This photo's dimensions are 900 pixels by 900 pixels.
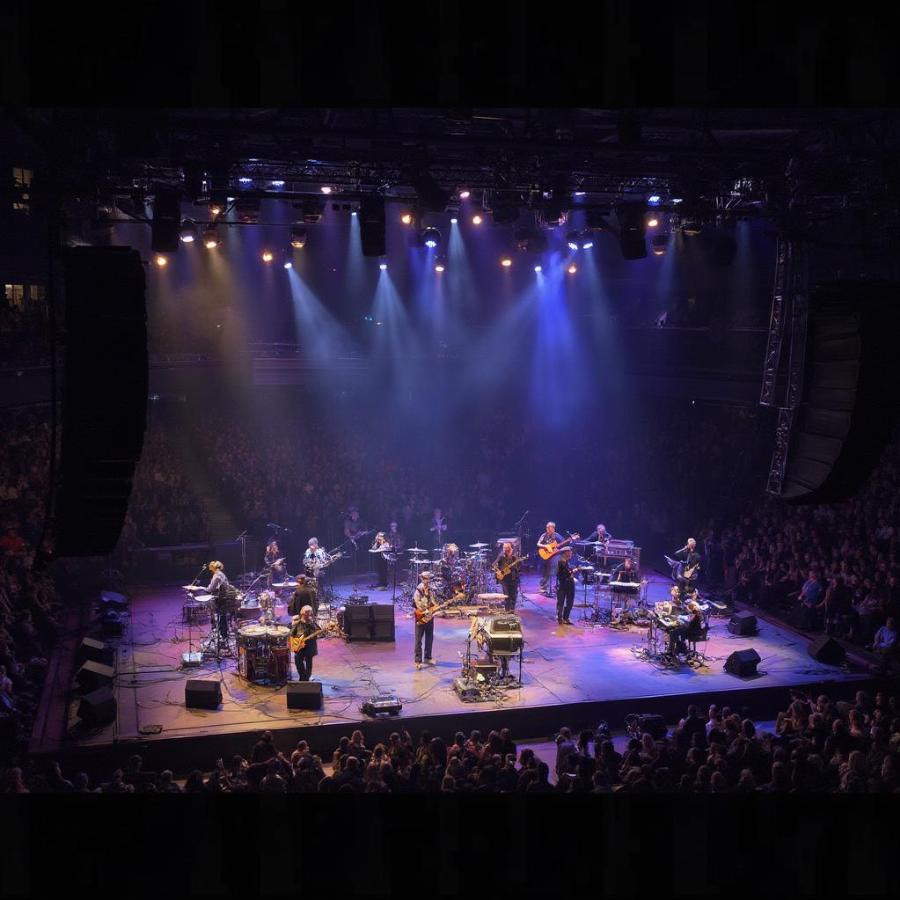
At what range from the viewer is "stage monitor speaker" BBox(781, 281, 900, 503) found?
9164mm

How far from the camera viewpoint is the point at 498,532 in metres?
21.3

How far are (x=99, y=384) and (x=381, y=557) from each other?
11.1 meters

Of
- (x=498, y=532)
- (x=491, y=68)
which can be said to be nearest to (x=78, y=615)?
(x=498, y=532)

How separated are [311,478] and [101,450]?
14.1 meters

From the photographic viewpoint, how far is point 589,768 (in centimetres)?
854

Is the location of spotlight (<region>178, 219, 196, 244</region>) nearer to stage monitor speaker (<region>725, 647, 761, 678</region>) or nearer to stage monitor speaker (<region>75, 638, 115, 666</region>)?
stage monitor speaker (<region>75, 638, 115, 666</region>)

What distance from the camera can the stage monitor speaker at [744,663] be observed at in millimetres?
Result: 13391

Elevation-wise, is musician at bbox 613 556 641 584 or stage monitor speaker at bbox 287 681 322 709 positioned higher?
musician at bbox 613 556 641 584

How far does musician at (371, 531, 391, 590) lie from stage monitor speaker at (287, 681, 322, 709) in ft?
19.2

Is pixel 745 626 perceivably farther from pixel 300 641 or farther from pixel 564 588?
pixel 300 641

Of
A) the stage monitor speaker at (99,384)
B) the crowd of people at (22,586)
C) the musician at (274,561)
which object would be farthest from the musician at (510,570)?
the stage monitor speaker at (99,384)

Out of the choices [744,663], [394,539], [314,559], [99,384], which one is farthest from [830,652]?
[99,384]

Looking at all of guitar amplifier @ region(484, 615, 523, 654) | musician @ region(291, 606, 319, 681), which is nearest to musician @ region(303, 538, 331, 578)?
musician @ region(291, 606, 319, 681)

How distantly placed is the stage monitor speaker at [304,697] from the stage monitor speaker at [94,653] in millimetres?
2882
